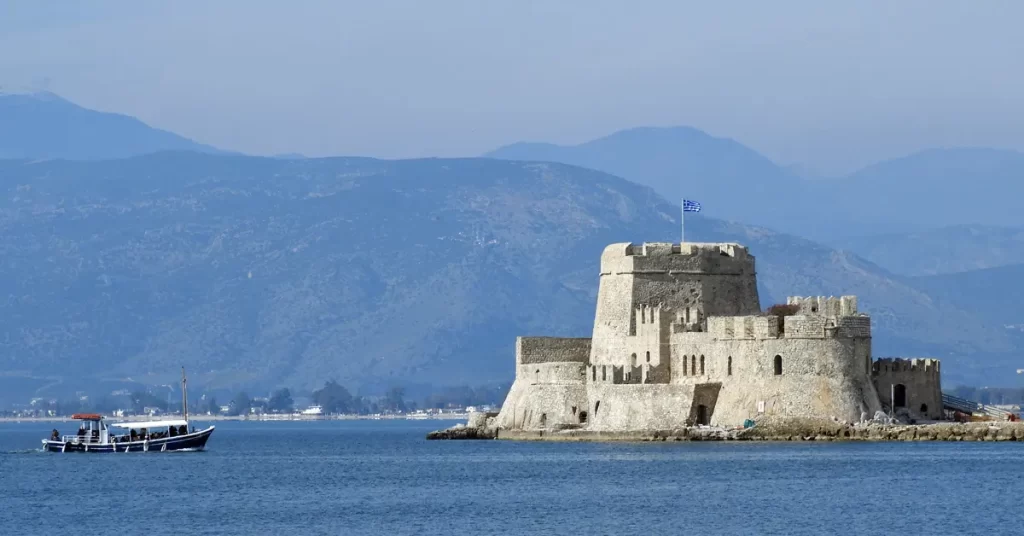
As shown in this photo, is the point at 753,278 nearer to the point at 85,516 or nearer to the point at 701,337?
the point at 701,337

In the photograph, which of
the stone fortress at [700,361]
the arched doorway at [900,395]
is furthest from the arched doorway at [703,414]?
the arched doorway at [900,395]

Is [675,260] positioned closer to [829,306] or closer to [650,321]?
[650,321]

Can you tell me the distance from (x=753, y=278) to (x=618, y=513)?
33.8 metres

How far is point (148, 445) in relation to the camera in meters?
89.8

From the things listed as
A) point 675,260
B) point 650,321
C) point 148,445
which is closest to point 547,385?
point 650,321

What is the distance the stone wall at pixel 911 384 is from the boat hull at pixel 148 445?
27764 mm

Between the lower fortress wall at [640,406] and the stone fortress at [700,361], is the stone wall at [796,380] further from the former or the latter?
the lower fortress wall at [640,406]

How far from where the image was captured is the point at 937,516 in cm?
5284

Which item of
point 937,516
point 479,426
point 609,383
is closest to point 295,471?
point 609,383

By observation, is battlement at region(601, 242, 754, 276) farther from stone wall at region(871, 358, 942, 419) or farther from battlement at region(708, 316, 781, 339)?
stone wall at region(871, 358, 942, 419)

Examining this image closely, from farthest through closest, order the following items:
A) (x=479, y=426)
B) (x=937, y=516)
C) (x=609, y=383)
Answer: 1. (x=479, y=426)
2. (x=609, y=383)
3. (x=937, y=516)

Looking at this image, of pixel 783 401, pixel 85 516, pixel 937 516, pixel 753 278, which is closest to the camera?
pixel 937 516

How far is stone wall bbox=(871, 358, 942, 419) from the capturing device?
7944cm

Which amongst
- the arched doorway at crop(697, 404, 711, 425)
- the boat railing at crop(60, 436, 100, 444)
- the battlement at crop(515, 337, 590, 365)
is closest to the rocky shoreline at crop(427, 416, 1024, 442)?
the arched doorway at crop(697, 404, 711, 425)
